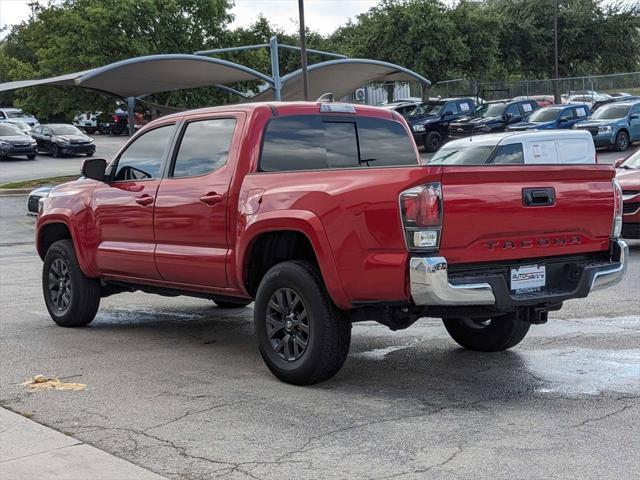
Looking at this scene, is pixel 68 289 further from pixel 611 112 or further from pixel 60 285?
pixel 611 112

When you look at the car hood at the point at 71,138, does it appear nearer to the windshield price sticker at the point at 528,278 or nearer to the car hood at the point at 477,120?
the car hood at the point at 477,120

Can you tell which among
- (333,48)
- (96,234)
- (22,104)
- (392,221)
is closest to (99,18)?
(22,104)

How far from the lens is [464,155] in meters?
17.7

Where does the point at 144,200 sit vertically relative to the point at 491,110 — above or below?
below

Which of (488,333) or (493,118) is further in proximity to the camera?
(493,118)

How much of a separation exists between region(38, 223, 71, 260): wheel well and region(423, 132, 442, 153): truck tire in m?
30.2

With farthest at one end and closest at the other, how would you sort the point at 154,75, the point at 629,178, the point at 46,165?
the point at 46,165
the point at 154,75
the point at 629,178

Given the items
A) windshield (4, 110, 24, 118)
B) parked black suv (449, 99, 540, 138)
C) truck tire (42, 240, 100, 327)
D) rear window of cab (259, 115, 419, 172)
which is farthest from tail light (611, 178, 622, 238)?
windshield (4, 110, 24, 118)

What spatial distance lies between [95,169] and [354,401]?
3669 mm

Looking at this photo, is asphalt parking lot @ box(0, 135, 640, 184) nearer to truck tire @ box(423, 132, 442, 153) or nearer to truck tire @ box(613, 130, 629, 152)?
truck tire @ box(613, 130, 629, 152)

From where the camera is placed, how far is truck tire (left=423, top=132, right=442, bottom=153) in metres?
39.5

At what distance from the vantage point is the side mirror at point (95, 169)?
898cm

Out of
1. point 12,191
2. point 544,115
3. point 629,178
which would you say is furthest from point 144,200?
point 544,115

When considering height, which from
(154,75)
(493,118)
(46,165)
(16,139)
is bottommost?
(46,165)
